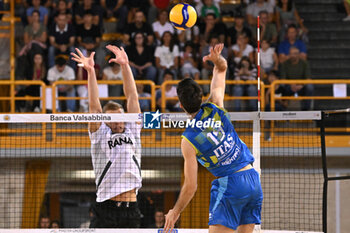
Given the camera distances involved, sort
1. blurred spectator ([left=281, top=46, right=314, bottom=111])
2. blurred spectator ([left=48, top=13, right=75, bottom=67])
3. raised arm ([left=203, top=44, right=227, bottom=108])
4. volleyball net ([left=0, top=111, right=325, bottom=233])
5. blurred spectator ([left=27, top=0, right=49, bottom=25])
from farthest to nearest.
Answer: blurred spectator ([left=27, top=0, right=49, bottom=25]) → blurred spectator ([left=48, top=13, right=75, bottom=67]) → blurred spectator ([left=281, top=46, right=314, bottom=111]) → volleyball net ([left=0, top=111, right=325, bottom=233]) → raised arm ([left=203, top=44, right=227, bottom=108])

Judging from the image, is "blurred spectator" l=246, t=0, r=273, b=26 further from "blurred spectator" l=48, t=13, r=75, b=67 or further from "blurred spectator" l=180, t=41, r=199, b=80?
"blurred spectator" l=48, t=13, r=75, b=67

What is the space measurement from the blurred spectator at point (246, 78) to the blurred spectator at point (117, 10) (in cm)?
348

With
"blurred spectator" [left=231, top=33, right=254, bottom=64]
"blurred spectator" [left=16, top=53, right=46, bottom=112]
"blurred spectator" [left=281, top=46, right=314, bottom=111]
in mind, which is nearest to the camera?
"blurred spectator" [left=16, top=53, right=46, bottom=112]

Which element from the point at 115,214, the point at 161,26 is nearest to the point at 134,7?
the point at 161,26

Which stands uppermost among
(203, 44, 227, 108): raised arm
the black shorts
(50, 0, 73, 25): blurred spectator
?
Result: (50, 0, 73, 25): blurred spectator

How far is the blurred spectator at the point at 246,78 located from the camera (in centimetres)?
1415

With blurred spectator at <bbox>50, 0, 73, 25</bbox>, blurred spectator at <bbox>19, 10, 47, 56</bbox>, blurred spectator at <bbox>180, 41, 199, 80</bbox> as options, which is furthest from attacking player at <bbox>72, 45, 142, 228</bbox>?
blurred spectator at <bbox>50, 0, 73, 25</bbox>

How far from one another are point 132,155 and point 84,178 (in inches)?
319

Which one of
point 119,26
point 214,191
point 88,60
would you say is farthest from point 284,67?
point 214,191

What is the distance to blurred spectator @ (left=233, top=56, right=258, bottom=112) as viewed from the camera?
46.4 feet

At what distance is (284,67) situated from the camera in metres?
14.9

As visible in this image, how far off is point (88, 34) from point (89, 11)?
30.5 inches

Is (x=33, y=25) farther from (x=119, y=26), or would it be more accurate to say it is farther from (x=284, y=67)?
(x=284, y=67)

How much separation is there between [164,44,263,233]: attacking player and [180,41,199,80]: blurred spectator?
8200mm
